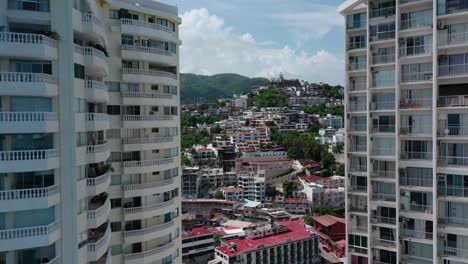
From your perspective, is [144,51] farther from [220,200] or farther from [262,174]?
[262,174]

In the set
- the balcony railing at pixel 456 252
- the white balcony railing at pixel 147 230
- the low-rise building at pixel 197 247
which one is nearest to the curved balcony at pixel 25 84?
the white balcony railing at pixel 147 230

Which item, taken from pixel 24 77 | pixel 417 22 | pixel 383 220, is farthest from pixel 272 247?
pixel 24 77

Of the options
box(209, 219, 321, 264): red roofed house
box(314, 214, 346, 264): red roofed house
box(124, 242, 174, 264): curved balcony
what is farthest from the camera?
box(314, 214, 346, 264): red roofed house

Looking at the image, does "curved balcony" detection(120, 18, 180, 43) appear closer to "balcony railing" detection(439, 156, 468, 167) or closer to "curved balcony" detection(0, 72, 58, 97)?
"curved balcony" detection(0, 72, 58, 97)

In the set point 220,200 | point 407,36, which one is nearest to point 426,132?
point 407,36

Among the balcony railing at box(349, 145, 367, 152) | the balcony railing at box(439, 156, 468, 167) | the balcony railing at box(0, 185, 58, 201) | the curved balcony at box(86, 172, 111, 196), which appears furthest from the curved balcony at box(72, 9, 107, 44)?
the balcony railing at box(439, 156, 468, 167)

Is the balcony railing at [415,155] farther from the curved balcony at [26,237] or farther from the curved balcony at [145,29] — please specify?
the curved balcony at [26,237]
